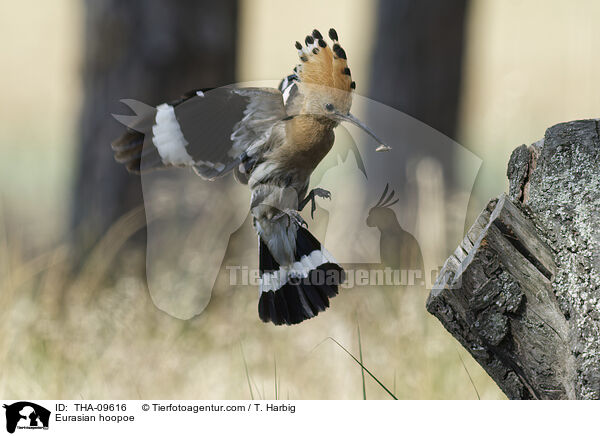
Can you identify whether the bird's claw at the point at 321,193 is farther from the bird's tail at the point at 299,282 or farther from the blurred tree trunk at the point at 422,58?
the blurred tree trunk at the point at 422,58

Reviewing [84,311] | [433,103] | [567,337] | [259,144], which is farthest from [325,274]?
[433,103]

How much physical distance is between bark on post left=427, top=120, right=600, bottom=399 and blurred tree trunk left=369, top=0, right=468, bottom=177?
4.14 feet

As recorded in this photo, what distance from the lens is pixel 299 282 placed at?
64.1 inches

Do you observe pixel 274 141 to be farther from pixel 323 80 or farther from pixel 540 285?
pixel 540 285

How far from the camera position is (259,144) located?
144 centimetres

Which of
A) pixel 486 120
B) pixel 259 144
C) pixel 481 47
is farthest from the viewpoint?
pixel 481 47

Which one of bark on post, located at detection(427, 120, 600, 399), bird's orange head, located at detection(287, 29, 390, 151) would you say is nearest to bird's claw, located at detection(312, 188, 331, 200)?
bird's orange head, located at detection(287, 29, 390, 151)

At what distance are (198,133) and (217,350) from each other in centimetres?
99

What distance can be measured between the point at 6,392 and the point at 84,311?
0.37 meters

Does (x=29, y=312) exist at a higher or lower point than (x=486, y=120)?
lower

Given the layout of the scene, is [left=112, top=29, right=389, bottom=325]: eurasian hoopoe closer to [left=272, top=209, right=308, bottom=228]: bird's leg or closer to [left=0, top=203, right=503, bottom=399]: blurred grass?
[left=272, top=209, right=308, bottom=228]: bird's leg

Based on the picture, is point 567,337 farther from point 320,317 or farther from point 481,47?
point 481,47
